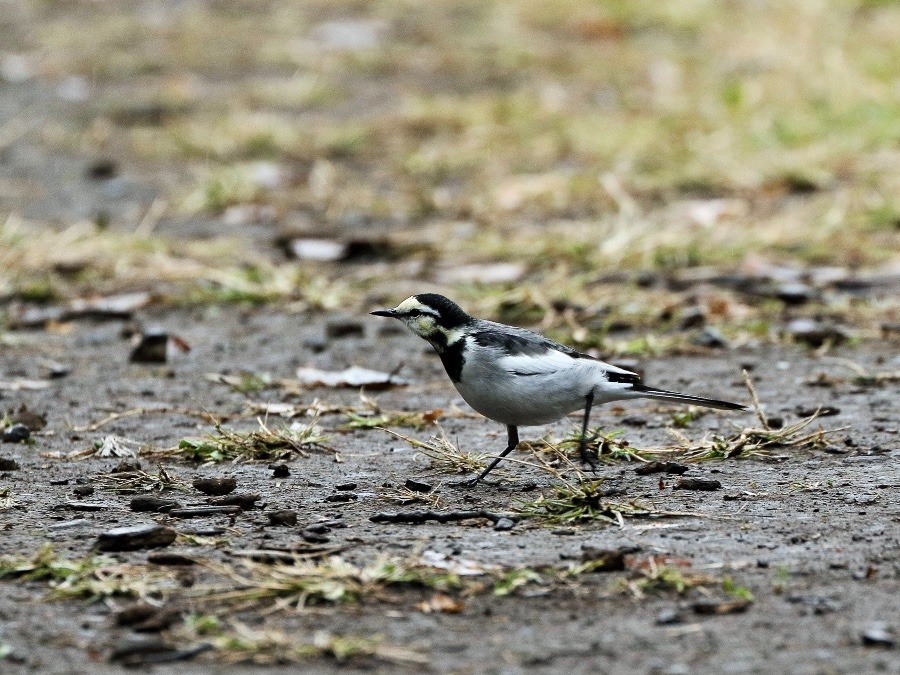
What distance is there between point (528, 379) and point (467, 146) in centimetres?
579

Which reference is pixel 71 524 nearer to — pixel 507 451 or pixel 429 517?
pixel 429 517

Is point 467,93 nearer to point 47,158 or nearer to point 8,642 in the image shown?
point 47,158

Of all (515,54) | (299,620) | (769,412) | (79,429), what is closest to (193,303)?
(79,429)

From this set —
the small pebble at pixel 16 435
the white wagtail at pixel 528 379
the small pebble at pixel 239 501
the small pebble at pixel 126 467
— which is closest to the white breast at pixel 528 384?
the white wagtail at pixel 528 379

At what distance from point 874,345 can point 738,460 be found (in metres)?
1.73

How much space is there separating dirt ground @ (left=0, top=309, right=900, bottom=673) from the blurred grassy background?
1151mm

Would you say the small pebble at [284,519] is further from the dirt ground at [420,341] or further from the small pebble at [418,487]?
the small pebble at [418,487]

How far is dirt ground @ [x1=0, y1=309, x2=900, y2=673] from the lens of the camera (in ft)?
9.21

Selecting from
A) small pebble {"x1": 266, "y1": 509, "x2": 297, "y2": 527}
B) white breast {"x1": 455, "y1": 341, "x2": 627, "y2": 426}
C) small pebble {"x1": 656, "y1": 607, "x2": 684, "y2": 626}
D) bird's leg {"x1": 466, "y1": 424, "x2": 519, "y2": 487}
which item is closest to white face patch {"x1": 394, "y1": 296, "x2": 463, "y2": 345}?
white breast {"x1": 455, "y1": 341, "x2": 627, "y2": 426}

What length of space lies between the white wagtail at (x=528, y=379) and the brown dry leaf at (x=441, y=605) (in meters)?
0.95

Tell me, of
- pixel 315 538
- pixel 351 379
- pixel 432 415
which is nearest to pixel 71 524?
pixel 315 538

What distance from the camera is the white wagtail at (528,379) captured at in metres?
3.98

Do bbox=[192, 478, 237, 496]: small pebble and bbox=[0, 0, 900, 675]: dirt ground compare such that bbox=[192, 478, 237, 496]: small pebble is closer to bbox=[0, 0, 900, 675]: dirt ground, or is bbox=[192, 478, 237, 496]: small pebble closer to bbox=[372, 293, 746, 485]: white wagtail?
bbox=[0, 0, 900, 675]: dirt ground

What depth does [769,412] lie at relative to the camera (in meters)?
4.85
